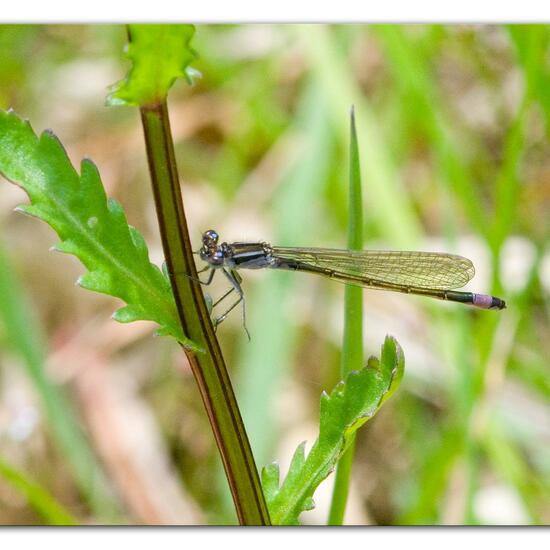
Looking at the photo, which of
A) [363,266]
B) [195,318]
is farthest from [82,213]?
[363,266]

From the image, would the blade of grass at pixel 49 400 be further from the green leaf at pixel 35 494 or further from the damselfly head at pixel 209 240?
the damselfly head at pixel 209 240

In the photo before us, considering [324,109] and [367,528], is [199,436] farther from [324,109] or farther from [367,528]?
[324,109]

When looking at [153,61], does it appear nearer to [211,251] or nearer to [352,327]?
[352,327]

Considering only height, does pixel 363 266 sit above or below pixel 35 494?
above

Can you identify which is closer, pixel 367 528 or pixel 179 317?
pixel 179 317

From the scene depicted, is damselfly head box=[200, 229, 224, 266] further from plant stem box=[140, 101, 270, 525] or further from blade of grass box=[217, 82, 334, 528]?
blade of grass box=[217, 82, 334, 528]

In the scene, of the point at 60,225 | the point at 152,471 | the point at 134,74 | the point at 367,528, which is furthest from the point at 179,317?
the point at 152,471

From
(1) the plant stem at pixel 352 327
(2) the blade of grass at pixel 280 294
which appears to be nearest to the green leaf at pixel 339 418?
(1) the plant stem at pixel 352 327
